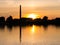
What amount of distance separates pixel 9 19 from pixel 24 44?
36.0 metres

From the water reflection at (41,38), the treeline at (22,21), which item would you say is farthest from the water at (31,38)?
the treeline at (22,21)

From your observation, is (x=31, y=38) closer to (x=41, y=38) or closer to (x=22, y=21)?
(x=41, y=38)

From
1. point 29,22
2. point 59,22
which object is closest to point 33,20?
point 29,22

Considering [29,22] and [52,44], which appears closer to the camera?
[52,44]

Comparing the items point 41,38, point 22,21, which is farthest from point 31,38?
point 22,21

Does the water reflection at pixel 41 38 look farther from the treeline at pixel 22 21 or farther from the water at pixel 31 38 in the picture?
the treeline at pixel 22 21

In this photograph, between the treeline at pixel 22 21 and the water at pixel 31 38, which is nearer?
the water at pixel 31 38

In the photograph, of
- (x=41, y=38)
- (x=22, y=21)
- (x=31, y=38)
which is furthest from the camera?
(x=22, y=21)

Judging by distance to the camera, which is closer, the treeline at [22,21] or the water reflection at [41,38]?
the water reflection at [41,38]

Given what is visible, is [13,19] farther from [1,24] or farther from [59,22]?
[59,22]

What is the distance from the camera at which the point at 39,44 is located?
25.0 meters

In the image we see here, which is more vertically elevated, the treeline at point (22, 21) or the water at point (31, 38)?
the treeline at point (22, 21)

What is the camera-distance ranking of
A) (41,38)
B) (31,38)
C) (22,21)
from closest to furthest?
(41,38) < (31,38) < (22,21)

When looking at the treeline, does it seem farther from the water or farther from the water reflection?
the water reflection
